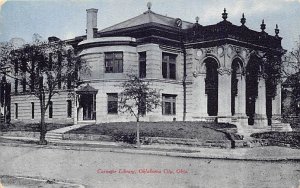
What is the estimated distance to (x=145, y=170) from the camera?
16.7 metres

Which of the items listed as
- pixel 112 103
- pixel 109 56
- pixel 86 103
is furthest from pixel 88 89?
pixel 109 56

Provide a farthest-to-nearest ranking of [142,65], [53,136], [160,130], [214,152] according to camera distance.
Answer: [142,65], [53,136], [160,130], [214,152]

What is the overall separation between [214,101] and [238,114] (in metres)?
2.74

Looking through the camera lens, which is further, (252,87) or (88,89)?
(252,87)

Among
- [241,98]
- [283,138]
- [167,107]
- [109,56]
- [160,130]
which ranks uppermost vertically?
[109,56]

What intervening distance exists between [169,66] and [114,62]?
15.6 ft

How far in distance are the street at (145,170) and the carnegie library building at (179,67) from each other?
13.9m

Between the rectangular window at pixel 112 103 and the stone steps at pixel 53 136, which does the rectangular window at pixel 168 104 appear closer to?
the rectangular window at pixel 112 103

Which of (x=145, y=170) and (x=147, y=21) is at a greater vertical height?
(x=147, y=21)

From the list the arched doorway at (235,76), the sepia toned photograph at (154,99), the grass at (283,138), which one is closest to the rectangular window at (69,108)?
the sepia toned photograph at (154,99)

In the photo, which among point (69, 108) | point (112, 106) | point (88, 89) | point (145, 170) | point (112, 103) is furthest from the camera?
point (69, 108)

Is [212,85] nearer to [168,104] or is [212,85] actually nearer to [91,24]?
[168,104]

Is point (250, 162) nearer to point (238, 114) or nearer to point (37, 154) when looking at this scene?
point (37, 154)

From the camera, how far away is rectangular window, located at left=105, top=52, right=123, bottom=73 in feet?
119
